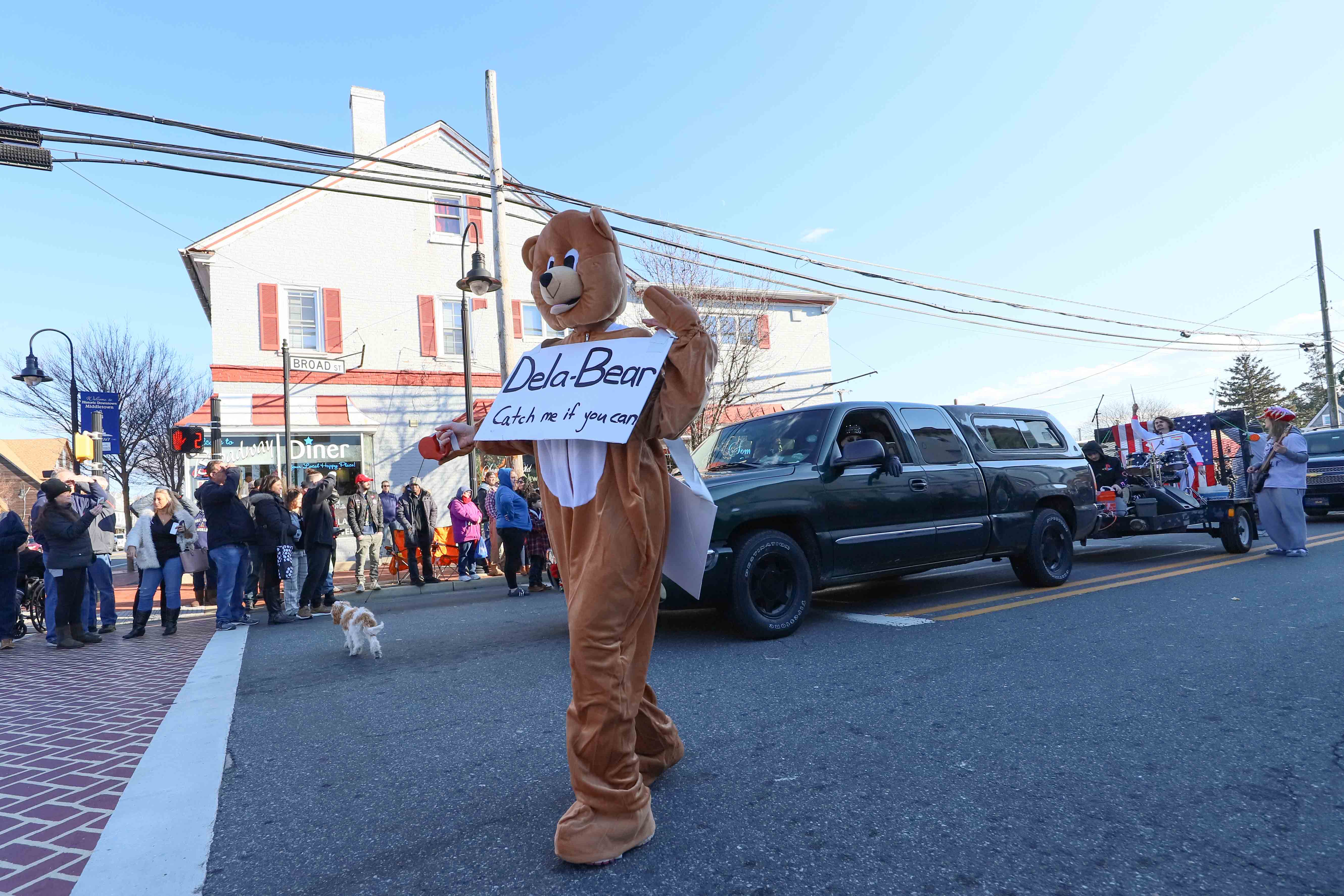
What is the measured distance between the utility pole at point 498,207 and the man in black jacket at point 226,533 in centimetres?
499

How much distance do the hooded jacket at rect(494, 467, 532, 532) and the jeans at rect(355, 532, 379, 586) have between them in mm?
2984

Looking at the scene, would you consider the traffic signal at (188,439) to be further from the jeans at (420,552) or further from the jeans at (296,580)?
the jeans at (296,580)

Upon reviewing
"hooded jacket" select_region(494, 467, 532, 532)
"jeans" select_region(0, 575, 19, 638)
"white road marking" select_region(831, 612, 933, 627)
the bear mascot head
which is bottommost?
"white road marking" select_region(831, 612, 933, 627)

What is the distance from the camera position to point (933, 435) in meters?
6.77

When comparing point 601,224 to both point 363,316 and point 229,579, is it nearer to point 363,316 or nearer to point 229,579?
point 229,579

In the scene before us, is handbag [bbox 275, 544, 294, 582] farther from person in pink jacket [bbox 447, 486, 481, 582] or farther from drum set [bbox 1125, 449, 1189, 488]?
drum set [bbox 1125, 449, 1189, 488]

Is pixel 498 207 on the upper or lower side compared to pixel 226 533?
upper

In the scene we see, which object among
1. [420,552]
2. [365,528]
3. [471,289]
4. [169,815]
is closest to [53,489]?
[365,528]

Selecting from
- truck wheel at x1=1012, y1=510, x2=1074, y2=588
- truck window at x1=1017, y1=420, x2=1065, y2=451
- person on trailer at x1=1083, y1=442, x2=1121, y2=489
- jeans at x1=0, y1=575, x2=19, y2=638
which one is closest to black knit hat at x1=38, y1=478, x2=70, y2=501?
jeans at x1=0, y1=575, x2=19, y2=638

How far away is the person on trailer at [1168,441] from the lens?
1023 cm

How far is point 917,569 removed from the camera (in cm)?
641

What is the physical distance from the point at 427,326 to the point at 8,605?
12.7 meters

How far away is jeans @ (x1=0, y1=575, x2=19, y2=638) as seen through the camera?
7852 mm

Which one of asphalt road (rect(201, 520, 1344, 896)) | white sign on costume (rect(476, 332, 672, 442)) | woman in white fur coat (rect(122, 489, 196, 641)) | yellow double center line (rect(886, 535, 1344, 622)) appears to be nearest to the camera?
asphalt road (rect(201, 520, 1344, 896))
